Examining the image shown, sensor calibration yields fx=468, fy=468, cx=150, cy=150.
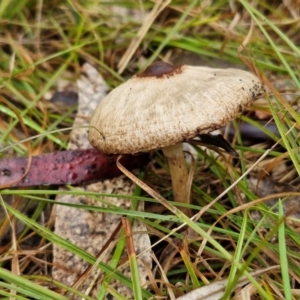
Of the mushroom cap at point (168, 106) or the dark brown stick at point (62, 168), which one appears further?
the dark brown stick at point (62, 168)

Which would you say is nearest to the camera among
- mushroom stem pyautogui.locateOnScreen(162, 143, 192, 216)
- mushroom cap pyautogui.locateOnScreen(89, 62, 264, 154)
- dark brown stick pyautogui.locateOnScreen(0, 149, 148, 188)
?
mushroom cap pyautogui.locateOnScreen(89, 62, 264, 154)

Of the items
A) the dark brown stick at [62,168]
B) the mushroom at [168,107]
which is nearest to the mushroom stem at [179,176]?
the mushroom at [168,107]

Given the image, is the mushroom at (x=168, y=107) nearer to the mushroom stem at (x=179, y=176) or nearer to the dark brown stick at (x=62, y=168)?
the mushroom stem at (x=179, y=176)

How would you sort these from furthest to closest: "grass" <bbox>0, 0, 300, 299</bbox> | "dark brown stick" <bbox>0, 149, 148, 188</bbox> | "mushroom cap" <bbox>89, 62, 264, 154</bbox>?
"dark brown stick" <bbox>0, 149, 148, 188</bbox> < "grass" <bbox>0, 0, 300, 299</bbox> < "mushroom cap" <bbox>89, 62, 264, 154</bbox>

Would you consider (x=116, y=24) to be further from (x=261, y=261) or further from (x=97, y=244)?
(x=261, y=261)

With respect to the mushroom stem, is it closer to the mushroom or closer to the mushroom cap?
the mushroom

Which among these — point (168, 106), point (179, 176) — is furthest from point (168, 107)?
point (179, 176)

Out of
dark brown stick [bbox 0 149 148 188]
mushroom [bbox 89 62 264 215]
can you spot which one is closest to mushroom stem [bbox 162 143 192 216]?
mushroom [bbox 89 62 264 215]
